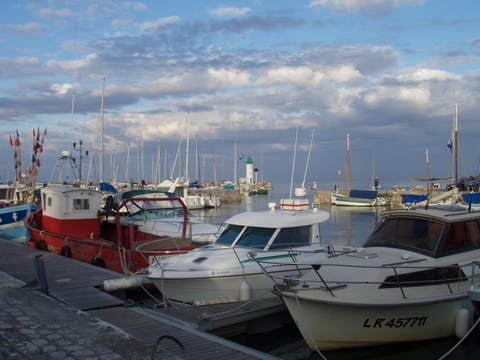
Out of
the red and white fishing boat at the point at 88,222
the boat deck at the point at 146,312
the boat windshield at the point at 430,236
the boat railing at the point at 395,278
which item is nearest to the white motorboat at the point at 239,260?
the boat deck at the point at 146,312

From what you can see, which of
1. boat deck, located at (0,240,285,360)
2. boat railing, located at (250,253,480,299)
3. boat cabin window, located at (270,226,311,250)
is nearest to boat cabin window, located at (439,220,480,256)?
boat railing, located at (250,253,480,299)

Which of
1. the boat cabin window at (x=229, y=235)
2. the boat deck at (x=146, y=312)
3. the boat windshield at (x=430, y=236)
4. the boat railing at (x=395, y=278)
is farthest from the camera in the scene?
the boat cabin window at (x=229, y=235)

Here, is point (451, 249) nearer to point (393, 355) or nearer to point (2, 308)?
point (393, 355)

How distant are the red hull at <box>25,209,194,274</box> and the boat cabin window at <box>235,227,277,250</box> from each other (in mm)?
1997

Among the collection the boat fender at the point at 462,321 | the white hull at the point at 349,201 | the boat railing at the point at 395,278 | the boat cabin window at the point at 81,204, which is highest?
the boat cabin window at the point at 81,204

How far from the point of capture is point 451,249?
10.9 metres

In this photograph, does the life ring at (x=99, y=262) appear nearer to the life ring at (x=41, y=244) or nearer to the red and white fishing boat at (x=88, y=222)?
the red and white fishing boat at (x=88, y=222)

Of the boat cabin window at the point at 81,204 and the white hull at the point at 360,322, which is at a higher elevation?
the boat cabin window at the point at 81,204

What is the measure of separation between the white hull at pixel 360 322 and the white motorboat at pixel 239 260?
1623 millimetres

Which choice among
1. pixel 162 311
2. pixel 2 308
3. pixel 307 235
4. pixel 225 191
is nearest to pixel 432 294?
pixel 307 235

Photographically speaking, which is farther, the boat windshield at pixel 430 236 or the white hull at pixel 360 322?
the boat windshield at pixel 430 236

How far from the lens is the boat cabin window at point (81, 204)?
67.3 feet

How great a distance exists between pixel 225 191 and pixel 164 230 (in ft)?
210

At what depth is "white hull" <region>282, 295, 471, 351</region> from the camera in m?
9.57
